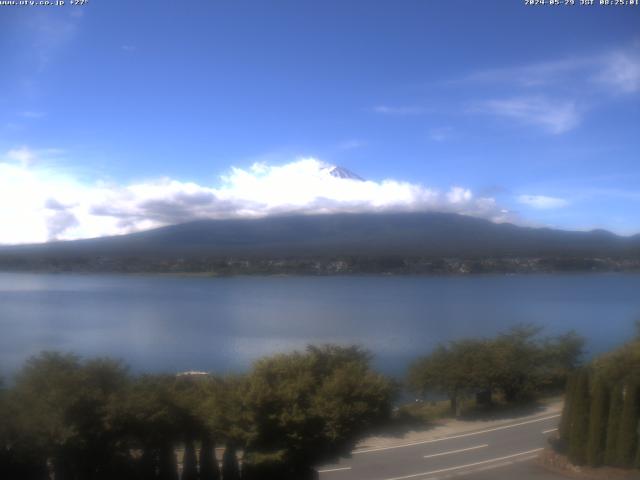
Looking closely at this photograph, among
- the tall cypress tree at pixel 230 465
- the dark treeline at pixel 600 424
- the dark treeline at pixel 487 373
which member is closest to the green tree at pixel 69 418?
the tall cypress tree at pixel 230 465

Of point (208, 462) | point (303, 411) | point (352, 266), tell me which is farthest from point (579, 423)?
point (352, 266)

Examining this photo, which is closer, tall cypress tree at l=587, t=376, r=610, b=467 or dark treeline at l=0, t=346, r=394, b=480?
dark treeline at l=0, t=346, r=394, b=480

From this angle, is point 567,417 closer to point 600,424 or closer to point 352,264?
point 600,424

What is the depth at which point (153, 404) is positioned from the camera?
625 cm

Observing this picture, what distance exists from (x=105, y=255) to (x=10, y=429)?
47.0m

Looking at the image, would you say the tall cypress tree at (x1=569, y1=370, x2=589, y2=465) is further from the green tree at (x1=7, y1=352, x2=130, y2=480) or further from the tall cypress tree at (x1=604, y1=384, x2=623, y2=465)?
the green tree at (x1=7, y1=352, x2=130, y2=480)

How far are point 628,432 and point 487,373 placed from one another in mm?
5017

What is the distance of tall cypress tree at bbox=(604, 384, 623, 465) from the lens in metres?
7.58

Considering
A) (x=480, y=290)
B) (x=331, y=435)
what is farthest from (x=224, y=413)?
(x=480, y=290)

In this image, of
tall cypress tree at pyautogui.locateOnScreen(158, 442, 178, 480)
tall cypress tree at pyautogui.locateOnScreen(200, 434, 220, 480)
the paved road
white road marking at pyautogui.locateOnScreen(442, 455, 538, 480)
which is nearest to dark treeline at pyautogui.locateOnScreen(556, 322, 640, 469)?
white road marking at pyautogui.locateOnScreen(442, 455, 538, 480)

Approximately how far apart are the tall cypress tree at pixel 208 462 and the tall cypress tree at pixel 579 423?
4.66 metres

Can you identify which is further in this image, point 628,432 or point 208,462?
point 628,432

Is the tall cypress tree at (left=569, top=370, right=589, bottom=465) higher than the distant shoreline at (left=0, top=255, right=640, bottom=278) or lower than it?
lower

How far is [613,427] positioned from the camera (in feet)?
25.1
